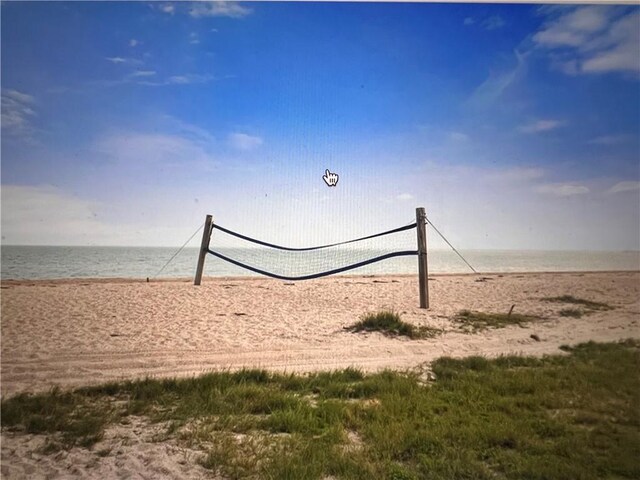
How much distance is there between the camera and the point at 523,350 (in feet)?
19.0

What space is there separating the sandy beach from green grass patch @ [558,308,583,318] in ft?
0.46

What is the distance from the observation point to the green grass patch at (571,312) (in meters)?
8.25

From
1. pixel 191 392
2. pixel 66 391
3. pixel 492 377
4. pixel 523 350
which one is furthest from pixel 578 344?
pixel 66 391

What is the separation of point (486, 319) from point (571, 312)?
2368 mm

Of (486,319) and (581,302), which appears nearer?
(486,319)

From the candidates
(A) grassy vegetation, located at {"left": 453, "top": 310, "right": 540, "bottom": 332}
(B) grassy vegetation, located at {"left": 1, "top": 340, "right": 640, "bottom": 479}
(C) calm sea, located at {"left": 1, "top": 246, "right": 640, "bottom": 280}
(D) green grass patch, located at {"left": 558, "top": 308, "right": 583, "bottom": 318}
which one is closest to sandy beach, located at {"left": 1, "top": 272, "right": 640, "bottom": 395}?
(D) green grass patch, located at {"left": 558, "top": 308, "right": 583, "bottom": 318}

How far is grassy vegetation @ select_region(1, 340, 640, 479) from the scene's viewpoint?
2.73 meters

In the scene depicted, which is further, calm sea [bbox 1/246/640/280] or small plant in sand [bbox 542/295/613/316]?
calm sea [bbox 1/246/640/280]

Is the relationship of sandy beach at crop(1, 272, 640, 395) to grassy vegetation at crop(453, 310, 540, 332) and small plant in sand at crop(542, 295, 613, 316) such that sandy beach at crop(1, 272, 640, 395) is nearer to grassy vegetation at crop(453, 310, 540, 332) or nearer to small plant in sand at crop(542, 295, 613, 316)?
grassy vegetation at crop(453, 310, 540, 332)

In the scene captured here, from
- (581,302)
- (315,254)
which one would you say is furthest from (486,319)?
(315,254)

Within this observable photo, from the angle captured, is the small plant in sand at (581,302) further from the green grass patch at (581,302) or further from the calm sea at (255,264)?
the calm sea at (255,264)

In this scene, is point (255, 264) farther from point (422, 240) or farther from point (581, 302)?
point (581, 302)

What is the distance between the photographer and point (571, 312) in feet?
27.9

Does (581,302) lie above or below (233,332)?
above
